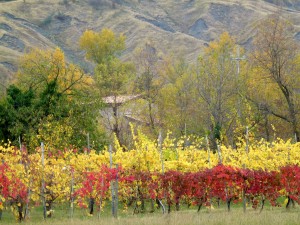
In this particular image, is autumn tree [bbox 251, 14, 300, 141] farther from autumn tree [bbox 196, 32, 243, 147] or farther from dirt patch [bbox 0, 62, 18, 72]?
dirt patch [bbox 0, 62, 18, 72]

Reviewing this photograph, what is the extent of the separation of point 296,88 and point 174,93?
29.1ft

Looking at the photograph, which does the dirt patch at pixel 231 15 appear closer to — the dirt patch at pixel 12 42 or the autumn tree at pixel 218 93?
the dirt patch at pixel 12 42

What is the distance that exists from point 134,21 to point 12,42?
36.3m

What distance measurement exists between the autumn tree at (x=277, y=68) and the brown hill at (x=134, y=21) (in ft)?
216

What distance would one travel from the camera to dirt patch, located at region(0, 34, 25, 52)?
94562 mm

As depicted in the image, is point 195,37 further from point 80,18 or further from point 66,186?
point 66,186

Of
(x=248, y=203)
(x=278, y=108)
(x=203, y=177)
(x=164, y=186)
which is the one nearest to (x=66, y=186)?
(x=164, y=186)

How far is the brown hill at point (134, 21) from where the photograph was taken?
107562 millimetres

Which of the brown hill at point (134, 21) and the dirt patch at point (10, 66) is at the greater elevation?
the brown hill at point (134, 21)

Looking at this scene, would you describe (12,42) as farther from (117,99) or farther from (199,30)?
(117,99)

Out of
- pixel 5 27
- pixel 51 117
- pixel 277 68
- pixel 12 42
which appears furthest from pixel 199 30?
pixel 51 117

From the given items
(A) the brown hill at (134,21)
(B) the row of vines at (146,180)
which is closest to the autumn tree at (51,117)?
(B) the row of vines at (146,180)

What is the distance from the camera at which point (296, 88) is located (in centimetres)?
3394

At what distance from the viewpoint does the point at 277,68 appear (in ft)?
100
